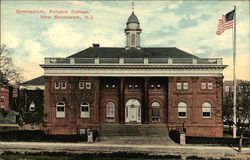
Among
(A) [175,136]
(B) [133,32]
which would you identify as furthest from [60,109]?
(A) [175,136]

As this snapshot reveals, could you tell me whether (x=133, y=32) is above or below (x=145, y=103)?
above

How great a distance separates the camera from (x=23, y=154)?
28.2 metres

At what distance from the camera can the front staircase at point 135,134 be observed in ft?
121

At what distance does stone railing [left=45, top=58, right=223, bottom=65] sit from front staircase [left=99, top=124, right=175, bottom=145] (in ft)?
26.5

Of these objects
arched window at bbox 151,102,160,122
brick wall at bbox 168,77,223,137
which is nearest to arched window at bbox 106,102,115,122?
arched window at bbox 151,102,160,122

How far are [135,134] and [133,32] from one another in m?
15.3

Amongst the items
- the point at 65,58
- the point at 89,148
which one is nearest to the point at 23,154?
the point at 89,148

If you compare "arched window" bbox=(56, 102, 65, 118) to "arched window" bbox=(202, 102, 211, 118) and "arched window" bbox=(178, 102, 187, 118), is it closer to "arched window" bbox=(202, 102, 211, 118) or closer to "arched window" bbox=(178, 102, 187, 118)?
"arched window" bbox=(178, 102, 187, 118)

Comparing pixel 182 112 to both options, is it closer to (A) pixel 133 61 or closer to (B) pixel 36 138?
(A) pixel 133 61

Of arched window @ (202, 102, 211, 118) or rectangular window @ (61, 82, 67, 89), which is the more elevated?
rectangular window @ (61, 82, 67, 89)

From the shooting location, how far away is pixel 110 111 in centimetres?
4500

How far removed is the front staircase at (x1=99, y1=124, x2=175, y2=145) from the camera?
37.0 m

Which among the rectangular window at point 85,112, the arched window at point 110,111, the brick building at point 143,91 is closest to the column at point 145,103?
the brick building at point 143,91

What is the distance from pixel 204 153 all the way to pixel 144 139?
9601 mm
